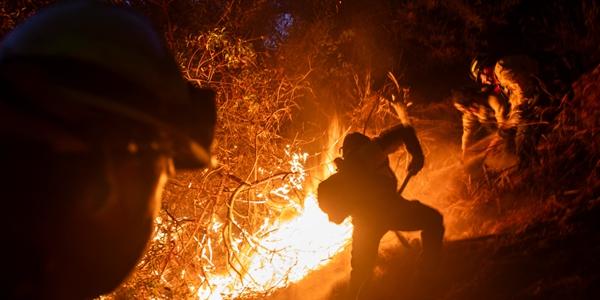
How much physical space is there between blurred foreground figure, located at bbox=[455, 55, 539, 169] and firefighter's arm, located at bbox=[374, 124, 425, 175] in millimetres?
2505

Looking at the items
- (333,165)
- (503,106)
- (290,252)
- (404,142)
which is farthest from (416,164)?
(503,106)

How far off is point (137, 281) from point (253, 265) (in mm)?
1669

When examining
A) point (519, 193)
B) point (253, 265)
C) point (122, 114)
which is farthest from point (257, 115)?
point (122, 114)

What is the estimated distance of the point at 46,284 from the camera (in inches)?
49.6

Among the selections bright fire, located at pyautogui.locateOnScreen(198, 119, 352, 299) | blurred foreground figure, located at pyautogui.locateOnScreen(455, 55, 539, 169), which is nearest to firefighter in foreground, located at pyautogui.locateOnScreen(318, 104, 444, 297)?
bright fire, located at pyautogui.locateOnScreen(198, 119, 352, 299)

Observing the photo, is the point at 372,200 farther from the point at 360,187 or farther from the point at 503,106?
the point at 503,106

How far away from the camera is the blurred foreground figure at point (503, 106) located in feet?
20.0

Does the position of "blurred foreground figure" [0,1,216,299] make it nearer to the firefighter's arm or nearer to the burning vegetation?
the firefighter's arm

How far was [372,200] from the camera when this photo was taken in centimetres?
429

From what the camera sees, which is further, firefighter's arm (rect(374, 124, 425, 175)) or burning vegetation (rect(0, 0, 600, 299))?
burning vegetation (rect(0, 0, 600, 299))

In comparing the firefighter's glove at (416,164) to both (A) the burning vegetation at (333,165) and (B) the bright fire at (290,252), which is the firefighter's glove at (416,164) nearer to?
(A) the burning vegetation at (333,165)

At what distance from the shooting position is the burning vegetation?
17.2ft

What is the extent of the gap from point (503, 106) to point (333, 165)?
2.73 meters

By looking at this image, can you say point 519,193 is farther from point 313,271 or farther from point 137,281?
point 137,281
